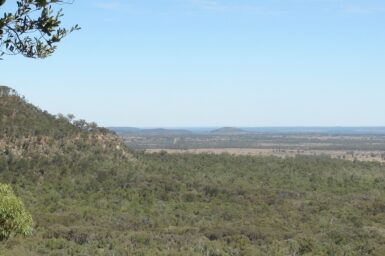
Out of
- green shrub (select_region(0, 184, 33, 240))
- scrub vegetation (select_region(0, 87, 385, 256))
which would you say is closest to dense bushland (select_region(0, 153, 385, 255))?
scrub vegetation (select_region(0, 87, 385, 256))

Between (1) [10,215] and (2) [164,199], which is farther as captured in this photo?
(2) [164,199]

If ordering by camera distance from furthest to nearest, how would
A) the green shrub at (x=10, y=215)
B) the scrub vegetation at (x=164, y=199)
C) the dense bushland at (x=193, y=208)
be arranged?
the scrub vegetation at (x=164, y=199) → the dense bushland at (x=193, y=208) → the green shrub at (x=10, y=215)

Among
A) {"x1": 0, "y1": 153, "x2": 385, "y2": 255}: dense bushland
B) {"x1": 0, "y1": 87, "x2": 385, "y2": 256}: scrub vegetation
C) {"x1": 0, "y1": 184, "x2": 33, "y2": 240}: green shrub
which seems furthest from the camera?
{"x1": 0, "y1": 87, "x2": 385, "y2": 256}: scrub vegetation

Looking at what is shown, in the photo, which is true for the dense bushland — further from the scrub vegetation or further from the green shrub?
the green shrub

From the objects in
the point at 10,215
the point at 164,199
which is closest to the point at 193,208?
the point at 164,199

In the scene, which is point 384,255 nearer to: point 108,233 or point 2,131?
point 108,233

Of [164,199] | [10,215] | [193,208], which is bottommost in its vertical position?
[193,208]

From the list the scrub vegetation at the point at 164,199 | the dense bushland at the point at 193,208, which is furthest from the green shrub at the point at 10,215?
the dense bushland at the point at 193,208

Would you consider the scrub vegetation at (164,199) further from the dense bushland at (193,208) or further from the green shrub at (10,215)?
the green shrub at (10,215)

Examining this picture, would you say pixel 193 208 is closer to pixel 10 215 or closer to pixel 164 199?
pixel 164 199

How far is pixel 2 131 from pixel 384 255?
38621 millimetres

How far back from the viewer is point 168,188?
187 feet


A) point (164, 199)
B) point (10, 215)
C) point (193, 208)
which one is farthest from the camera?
point (164, 199)

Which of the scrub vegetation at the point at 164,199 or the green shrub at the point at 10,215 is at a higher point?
the green shrub at the point at 10,215
